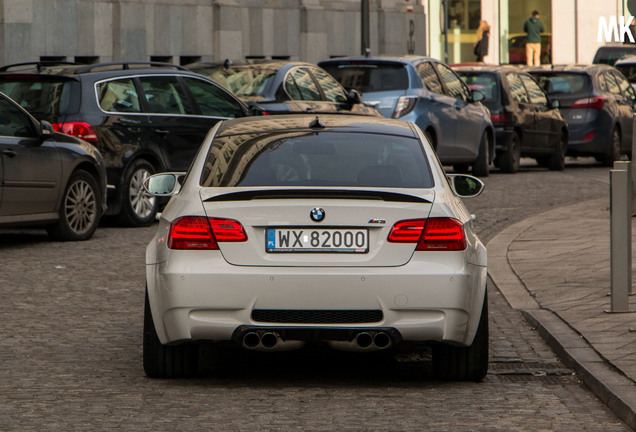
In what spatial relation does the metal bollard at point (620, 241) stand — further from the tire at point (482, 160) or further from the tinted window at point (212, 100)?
the tire at point (482, 160)

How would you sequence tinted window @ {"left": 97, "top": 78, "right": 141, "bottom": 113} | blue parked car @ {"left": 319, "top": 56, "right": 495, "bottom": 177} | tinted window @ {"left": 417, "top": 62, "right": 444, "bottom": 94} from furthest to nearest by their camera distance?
tinted window @ {"left": 417, "top": 62, "right": 444, "bottom": 94}, blue parked car @ {"left": 319, "top": 56, "right": 495, "bottom": 177}, tinted window @ {"left": 97, "top": 78, "right": 141, "bottom": 113}

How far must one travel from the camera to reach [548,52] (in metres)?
49.5

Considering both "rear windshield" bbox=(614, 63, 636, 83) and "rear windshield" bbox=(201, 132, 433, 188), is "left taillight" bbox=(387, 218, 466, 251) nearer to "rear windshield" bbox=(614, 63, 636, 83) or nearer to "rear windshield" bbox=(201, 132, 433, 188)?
"rear windshield" bbox=(201, 132, 433, 188)

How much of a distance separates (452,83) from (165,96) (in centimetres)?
691

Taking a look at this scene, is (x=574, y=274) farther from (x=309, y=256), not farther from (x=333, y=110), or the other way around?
(x=333, y=110)

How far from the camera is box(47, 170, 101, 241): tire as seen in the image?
12977mm

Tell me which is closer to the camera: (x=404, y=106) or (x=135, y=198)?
(x=135, y=198)

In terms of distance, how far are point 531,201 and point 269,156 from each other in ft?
36.4

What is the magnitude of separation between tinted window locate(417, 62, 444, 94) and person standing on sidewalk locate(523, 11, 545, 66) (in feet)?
85.9

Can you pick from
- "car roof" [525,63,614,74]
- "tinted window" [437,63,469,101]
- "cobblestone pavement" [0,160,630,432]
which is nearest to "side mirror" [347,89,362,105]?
"tinted window" [437,63,469,101]

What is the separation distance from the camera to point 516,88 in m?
22.8

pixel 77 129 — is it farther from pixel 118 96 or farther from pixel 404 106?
pixel 404 106

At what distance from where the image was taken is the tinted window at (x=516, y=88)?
22719mm

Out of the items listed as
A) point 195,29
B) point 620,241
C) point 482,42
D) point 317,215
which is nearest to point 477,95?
point 195,29
